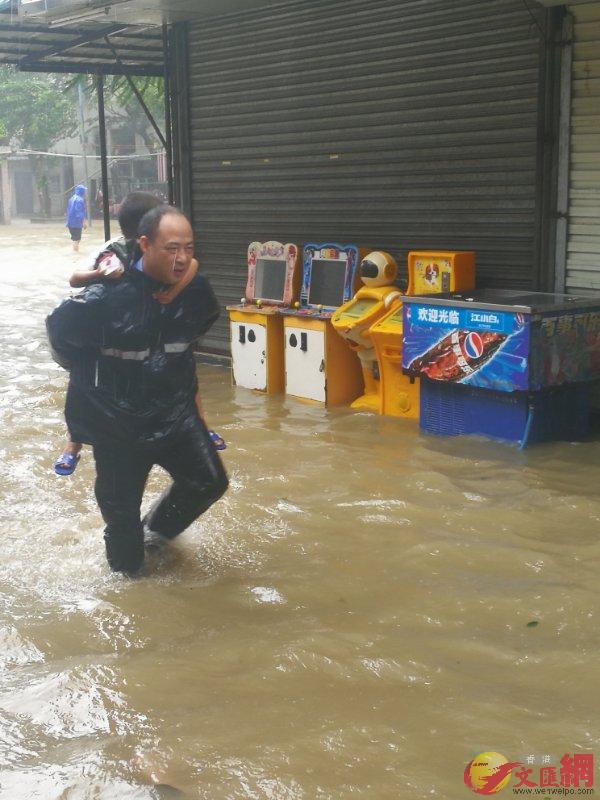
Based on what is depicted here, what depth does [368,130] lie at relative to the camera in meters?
9.70

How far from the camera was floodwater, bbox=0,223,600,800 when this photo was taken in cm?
351

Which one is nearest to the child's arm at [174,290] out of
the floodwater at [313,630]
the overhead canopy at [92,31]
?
the floodwater at [313,630]

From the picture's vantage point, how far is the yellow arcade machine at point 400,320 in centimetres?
845

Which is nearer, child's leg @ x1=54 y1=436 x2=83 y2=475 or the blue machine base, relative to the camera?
child's leg @ x1=54 y1=436 x2=83 y2=475

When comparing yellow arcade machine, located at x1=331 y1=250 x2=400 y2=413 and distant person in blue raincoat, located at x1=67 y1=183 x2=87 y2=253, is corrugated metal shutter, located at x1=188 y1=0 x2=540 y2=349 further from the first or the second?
distant person in blue raincoat, located at x1=67 y1=183 x2=87 y2=253

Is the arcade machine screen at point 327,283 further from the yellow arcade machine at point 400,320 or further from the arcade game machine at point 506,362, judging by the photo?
the arcade game machine at point 506,362

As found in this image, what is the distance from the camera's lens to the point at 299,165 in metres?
10.6

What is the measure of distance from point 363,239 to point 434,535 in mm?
4796

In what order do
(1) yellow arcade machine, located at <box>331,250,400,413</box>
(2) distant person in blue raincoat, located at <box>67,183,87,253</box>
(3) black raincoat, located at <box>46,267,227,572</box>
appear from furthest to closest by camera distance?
(2) distant person in blue raincoat, located at <box>67,183,87,253</box> → (1) yellow arcade machine, located at <box>331,250,400,413</box> → (3) black raincoat, located at <box>46,267,227,572</box>

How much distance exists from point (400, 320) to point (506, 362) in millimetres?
1476

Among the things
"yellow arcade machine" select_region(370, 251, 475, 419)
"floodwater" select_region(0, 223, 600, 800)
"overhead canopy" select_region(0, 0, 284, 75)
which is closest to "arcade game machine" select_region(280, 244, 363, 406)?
"yellow arcade machine" select_region(370, 251, 475, 419)

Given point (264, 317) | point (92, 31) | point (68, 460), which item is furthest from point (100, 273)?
point (92, 31)

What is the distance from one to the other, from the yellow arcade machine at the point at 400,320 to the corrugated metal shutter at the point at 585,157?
0.87m

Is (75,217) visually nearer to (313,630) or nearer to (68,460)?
(68,460)
